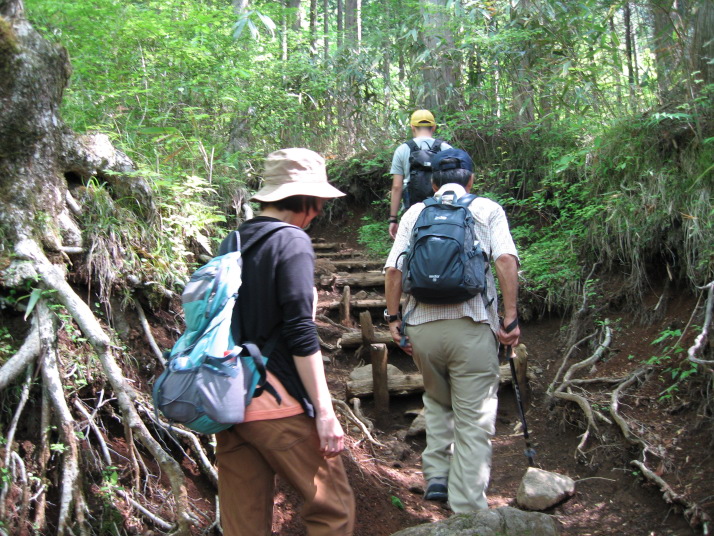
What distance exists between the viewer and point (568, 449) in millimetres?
4625

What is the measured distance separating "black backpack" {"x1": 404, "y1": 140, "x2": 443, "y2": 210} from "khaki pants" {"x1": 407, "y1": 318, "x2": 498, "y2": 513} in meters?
2.34

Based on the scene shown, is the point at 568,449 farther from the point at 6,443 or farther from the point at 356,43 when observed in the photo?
the point at 356,43

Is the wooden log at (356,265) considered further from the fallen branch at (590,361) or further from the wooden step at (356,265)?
the fallen branch at (590,361)

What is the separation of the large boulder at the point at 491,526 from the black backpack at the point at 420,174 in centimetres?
329

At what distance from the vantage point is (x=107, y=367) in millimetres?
3045

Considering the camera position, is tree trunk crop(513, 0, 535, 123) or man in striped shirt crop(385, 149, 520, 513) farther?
tree trunk crop(513, 0, 535, 123)

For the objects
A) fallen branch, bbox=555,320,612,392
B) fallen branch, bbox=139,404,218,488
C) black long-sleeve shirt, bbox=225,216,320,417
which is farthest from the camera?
fallen branch, bbox=555,320,612,392

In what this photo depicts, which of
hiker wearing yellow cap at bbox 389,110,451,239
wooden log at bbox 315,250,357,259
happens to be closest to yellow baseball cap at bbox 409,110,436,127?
hiker wearing yellow cap at bbox 389,110,451,239

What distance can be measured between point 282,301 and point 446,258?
1.34 meters

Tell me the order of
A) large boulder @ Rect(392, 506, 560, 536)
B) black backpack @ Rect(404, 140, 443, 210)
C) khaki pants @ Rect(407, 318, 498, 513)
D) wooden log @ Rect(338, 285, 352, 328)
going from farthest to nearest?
wooden log @ Rect(338, 285, 352, 328) < black backpack @ Rect(404, 140, 443, 210) < khaki pants @ Rect(407, 318, 498, 513) < large boulder @ Rect(392, 506, 560, 536)

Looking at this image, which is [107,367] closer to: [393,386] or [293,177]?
[293,177]

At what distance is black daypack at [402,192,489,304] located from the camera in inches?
128

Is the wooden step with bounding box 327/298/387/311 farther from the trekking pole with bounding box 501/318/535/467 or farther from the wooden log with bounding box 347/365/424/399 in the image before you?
the trekking pole with bounding box 501/318/535/467

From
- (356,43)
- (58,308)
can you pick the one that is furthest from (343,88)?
(58,308)
